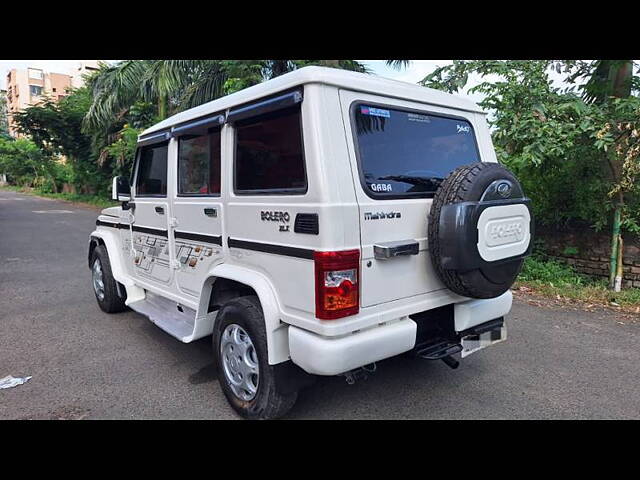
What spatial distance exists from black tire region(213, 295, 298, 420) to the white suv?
0.4 inches

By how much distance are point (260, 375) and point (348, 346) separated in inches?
28.8

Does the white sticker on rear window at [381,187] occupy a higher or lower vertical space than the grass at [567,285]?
higher

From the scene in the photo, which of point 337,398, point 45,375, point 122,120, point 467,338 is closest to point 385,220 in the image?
point 467,338

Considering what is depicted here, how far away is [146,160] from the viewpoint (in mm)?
4434

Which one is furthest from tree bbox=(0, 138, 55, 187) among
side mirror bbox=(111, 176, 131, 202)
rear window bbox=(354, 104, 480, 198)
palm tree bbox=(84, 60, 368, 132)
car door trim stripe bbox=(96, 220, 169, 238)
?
rear window bbox=(354, 104, 480, 198)

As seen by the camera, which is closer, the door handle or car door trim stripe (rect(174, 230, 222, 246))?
the door handle

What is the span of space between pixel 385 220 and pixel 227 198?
Result: 119cm

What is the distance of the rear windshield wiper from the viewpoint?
Result: 9.13 ft

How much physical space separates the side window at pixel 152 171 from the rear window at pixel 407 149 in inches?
86.1

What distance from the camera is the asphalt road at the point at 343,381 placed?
3.08 metres

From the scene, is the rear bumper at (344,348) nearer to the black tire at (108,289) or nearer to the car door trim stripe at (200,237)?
the car door trim stripe at (200,237)

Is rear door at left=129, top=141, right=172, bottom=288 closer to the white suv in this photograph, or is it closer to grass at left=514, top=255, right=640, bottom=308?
the white suv

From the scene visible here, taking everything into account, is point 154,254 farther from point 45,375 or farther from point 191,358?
point 45,375

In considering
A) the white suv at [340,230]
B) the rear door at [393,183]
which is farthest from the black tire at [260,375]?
the rear door at [393,183]
